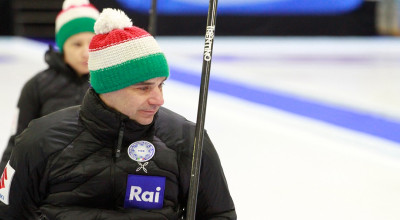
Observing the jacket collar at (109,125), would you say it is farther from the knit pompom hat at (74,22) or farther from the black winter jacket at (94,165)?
the knit pompom hat at (74,22)

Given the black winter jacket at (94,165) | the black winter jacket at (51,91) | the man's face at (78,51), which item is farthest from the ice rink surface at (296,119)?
the black winter jacket at (94,165)

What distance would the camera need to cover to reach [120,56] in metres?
2.15

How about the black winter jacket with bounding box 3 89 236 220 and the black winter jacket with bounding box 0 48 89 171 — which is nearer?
the black winter jacket with bounding box 3 89 236 220

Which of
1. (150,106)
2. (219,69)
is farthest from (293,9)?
(150,106)

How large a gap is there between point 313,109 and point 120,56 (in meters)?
5.05

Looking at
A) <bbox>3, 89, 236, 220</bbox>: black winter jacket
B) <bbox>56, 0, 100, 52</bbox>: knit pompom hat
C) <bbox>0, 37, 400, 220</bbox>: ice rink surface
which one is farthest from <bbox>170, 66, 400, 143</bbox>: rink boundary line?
<bbox>3, 89, 236, 220</bbox>: black winter jacket

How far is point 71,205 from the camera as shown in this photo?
214 centimetres

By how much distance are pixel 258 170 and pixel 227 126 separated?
140cm

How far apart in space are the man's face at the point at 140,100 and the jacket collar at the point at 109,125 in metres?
0.02

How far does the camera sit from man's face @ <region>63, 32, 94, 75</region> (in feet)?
11.5

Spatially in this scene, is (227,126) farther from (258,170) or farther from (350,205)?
(350,205)

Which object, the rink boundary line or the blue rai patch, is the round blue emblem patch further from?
the rink boundary line

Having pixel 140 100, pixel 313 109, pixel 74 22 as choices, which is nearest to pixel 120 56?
pixel 140 100

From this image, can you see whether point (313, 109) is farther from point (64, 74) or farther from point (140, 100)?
point (140, 100)
